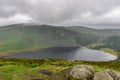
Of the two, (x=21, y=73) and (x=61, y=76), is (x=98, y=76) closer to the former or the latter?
(x=61, y=76)

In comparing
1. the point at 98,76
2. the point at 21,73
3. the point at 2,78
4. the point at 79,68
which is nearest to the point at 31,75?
the point at 21,73

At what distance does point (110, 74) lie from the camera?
64.1 m

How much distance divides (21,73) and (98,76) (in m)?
24.2

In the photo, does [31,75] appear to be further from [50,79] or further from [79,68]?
[79,68]

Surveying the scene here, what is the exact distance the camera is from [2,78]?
203 feet

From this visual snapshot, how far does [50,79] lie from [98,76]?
15.3m

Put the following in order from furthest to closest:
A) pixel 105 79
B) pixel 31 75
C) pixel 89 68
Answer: pixel 89 68 → pixel 31 75 → pixel 105 79

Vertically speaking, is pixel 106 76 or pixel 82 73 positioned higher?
pixel 106 76

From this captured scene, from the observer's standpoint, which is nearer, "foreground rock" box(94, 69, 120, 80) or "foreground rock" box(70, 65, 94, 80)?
"foreground rock" box(94, 69, 120, 80)


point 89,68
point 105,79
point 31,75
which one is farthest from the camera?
point 89,68

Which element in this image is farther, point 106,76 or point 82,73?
point 82,73

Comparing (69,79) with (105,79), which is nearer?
(105,79)

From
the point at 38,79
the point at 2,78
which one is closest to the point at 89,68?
the point at 38,79

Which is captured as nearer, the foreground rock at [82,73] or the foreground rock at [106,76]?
the foreground rock at [106,76]
